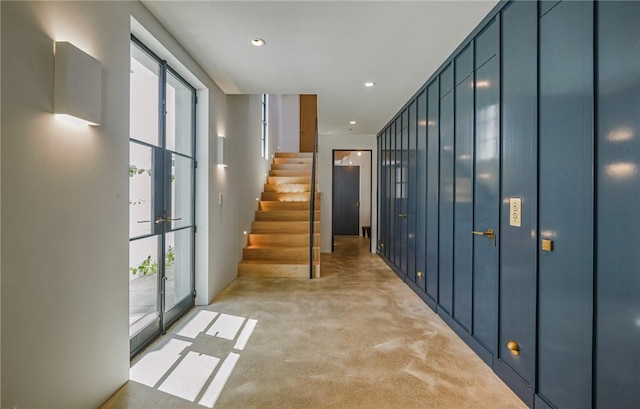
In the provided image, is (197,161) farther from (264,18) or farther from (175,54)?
(264,18)

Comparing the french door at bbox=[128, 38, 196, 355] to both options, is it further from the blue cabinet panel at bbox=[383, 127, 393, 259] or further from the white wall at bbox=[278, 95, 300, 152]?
the white wall at bbox=[278, 95, 300, 152]

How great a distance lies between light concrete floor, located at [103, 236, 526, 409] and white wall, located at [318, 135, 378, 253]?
3370 mm

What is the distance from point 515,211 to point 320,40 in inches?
80.6

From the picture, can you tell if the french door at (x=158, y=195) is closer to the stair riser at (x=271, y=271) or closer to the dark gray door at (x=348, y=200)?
the stair riser at (x=271, y=271)

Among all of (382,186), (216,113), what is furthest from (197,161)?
(382,186)

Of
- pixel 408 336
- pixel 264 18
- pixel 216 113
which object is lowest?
pixel 408 336

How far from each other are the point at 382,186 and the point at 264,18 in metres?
4.41

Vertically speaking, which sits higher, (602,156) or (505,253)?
(602,156)

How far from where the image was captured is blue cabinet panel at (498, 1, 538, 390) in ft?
5.83

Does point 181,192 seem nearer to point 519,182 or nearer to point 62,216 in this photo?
point 62,216

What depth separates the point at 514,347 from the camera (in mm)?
1922

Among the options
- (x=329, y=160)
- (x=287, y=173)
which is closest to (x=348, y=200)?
(x=329, y=160)

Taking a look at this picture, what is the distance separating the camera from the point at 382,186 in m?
6.23

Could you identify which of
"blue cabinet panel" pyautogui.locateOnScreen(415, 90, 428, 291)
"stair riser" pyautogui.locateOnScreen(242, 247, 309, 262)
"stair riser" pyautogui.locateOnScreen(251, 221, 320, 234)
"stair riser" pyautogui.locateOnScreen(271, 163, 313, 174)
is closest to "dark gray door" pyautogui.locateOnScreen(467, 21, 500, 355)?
"blue cabinet panel" pyautogui.locateOnScreen(415, 90, 428, 291)
